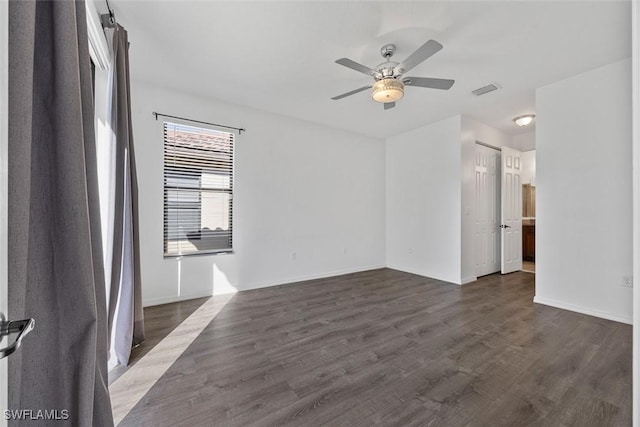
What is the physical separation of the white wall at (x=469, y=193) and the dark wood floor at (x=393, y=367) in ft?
3.60

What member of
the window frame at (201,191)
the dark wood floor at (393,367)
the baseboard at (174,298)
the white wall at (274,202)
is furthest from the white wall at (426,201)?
the baseboard at (174,298)

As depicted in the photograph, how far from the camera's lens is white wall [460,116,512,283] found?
4297 mm

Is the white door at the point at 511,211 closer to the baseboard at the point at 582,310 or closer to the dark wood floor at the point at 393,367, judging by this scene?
the baseboard at the point at 582,310

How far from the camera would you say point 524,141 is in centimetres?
521

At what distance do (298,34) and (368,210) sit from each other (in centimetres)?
360

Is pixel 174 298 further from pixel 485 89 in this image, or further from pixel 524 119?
pixel 524 119

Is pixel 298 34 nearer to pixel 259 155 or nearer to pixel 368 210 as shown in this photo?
pixel 259 155

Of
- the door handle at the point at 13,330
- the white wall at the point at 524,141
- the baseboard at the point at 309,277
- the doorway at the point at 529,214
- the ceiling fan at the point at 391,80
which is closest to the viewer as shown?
the door handle at the point at 13,330

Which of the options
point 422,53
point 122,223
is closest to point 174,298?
point 122,223

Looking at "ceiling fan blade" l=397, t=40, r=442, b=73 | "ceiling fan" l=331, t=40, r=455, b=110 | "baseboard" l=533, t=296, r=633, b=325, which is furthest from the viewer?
"baseboard" l=533, t=296, r=633, b=325

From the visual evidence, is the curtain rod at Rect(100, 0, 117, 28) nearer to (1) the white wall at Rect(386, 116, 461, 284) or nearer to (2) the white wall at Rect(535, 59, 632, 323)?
(1) the white wall at Rect(386, 116, 461, 284)

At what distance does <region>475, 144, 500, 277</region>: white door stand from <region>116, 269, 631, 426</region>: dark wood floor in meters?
1.55

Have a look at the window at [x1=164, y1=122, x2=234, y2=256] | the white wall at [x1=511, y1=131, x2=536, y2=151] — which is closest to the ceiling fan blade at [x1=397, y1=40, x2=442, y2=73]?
the window at [x1=164, y1=122, x2=234, y2=256]

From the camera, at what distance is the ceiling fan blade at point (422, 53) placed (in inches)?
77.4
